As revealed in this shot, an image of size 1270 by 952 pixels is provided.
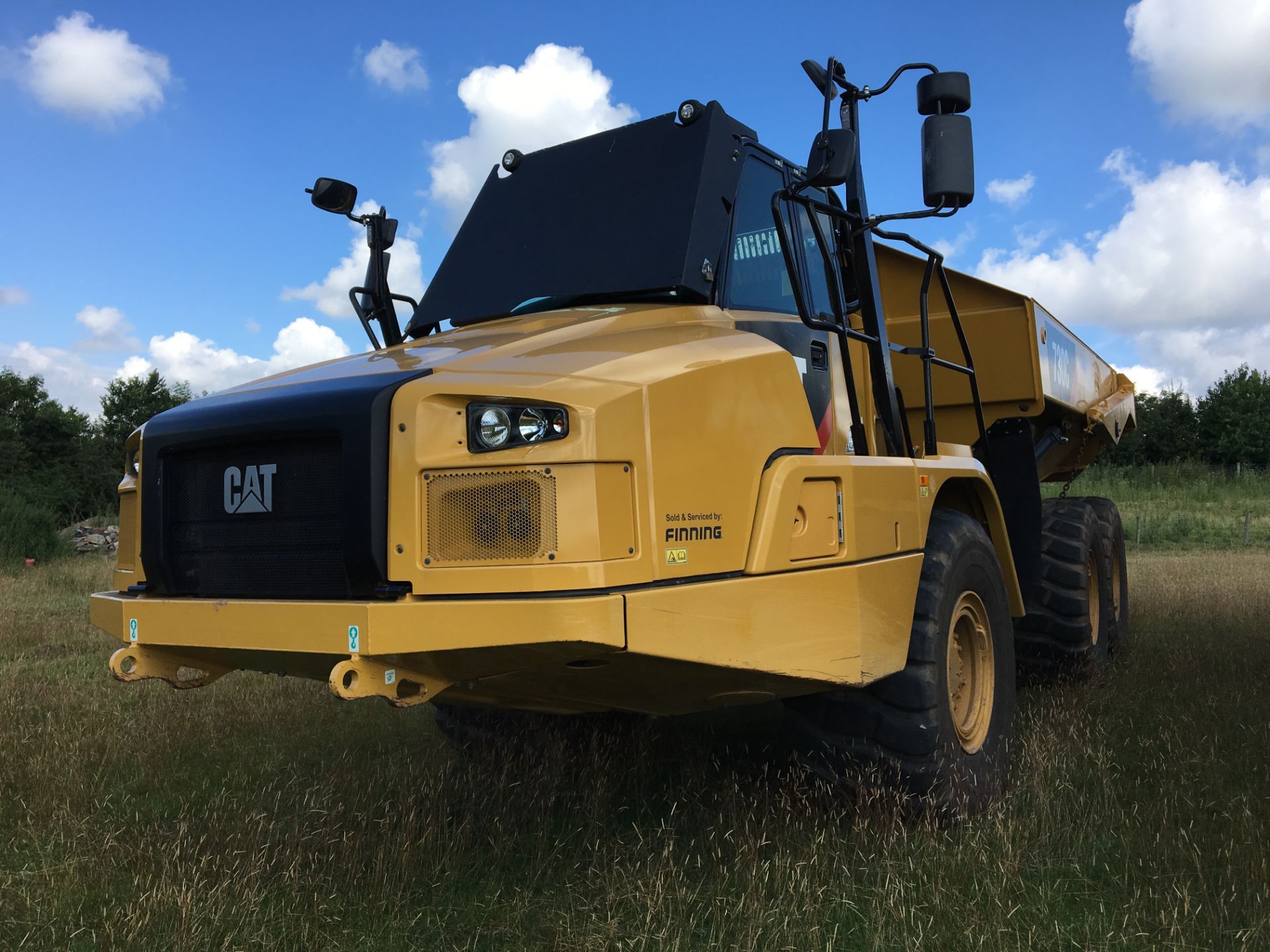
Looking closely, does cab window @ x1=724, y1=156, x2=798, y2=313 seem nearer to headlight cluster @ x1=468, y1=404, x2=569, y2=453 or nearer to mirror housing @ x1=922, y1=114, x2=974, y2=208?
mirror housing @ x1=922, y1=114, x2=974, y2=208

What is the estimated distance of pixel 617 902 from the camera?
333cm

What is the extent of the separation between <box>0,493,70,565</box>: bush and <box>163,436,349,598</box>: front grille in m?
16.7

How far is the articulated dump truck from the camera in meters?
2.79

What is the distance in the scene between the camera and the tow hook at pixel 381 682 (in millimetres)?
2725

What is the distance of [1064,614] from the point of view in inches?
262

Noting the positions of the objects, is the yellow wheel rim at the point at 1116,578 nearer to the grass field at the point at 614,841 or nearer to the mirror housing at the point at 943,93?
the grass field at the point at 614,841

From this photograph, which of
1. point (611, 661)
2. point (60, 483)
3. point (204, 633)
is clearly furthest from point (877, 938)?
point (60, 483)

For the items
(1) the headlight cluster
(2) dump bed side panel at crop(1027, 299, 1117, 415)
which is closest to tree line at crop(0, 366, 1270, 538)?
(2) dump bed side panel at crop(1027, 299, 1117, 415)

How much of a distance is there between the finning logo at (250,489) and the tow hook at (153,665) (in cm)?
52

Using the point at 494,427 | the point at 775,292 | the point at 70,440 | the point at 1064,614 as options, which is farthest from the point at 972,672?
the point at 70,440

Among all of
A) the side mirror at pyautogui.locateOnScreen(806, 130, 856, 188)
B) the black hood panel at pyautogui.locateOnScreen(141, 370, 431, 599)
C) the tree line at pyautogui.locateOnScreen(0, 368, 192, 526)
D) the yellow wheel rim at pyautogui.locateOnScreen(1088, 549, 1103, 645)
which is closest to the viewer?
the black hood panel at pyautogui.locateOnScreen(141, 370, 431, 599)

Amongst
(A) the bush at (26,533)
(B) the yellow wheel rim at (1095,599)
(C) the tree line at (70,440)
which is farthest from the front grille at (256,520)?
(C) the tree line at (70,440)

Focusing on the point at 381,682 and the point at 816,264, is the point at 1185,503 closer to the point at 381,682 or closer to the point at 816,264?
the point at 816,264

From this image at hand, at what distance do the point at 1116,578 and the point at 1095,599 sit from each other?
2.71 ft
